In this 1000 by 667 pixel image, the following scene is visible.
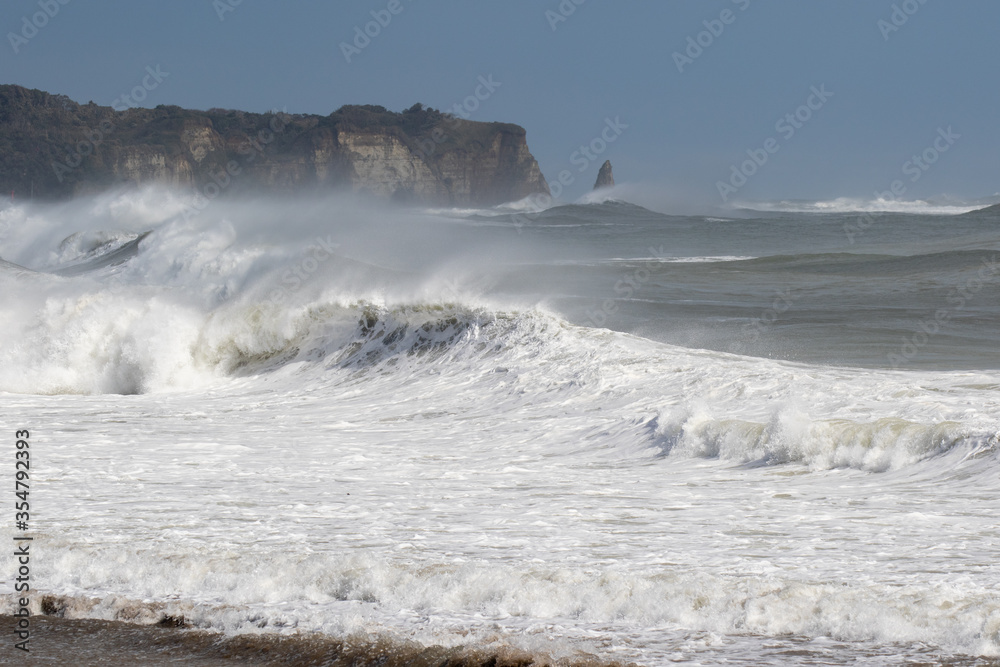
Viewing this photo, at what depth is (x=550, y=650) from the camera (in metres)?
3.42

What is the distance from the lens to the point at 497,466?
7.43m

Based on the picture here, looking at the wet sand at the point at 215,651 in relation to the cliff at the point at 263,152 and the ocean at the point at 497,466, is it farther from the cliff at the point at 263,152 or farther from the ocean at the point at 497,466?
the cliff at the point at 263,152

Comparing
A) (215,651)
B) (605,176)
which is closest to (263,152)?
(605,176)

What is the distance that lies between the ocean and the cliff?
281 feet

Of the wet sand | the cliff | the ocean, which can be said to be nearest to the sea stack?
the cliff

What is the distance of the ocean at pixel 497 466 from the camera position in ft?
12.4

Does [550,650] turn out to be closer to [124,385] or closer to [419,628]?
[419,628]

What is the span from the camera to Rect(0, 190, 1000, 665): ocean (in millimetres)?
3789

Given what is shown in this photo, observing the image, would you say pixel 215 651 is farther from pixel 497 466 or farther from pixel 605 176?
pixel 605 176

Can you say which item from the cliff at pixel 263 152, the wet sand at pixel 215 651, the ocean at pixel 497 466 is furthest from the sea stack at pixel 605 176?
the wet sand at pixel 215 651

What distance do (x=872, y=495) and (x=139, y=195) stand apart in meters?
38.0

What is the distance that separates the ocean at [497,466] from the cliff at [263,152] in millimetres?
85785

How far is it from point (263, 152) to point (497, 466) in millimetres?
106766

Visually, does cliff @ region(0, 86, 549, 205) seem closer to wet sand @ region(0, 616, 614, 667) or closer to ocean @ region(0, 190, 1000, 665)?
ocean @ region(0, 190, 1000, 665)
